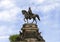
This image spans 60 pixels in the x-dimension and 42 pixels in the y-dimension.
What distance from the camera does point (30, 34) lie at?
201 ft

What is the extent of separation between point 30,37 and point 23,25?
90.8 inches

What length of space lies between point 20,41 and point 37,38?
9.29 feet

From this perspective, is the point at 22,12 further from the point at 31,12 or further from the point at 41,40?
the point at 41,40

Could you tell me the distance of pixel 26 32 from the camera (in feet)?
202

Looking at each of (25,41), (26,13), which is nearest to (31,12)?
(26,13)

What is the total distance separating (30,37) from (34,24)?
2260 mm

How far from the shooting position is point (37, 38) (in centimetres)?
6131

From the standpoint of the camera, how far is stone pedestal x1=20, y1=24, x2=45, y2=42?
61094mm

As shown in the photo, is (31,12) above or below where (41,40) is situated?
above

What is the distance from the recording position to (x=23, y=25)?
61.8 metres

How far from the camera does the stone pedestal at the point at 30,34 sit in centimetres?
6109

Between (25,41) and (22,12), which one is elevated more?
(22,12)

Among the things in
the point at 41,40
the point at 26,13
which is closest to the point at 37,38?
the point at 41,40

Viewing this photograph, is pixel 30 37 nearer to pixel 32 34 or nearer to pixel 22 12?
pixel 32 34
